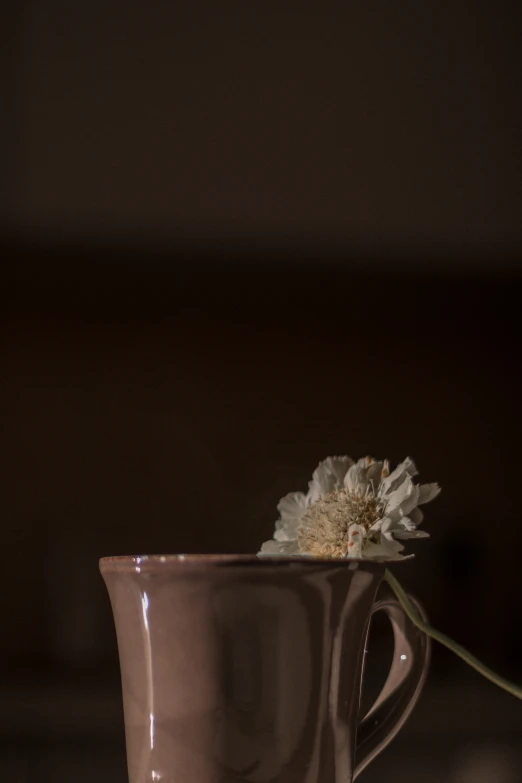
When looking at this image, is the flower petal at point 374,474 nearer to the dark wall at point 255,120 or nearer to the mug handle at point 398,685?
the mug handle at point 398,685

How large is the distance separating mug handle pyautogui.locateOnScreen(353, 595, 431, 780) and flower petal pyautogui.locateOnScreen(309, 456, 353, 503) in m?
0.06

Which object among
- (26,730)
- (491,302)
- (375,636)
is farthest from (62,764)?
(491,302)

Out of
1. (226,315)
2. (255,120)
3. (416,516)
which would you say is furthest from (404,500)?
Answer: (255,120)

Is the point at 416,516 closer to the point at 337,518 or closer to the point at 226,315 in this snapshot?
the point at 337,518

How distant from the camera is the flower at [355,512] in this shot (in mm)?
304

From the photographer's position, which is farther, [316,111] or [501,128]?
[501,128]

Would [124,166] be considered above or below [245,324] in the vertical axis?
above

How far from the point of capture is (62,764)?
4.64 feet

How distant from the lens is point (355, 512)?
32 centimetres

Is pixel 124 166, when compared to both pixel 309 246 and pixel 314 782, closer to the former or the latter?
pixel 309 246

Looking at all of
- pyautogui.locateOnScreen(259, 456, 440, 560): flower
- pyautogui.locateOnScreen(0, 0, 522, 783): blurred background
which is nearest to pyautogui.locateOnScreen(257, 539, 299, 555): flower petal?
pyautogui.locateOnScreen(259, 456, 440, 560): flower

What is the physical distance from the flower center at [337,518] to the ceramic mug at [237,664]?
6 centimetres

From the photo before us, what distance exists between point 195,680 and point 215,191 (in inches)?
61.8

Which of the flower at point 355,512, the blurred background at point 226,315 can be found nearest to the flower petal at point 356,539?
the flower at point 355,512
